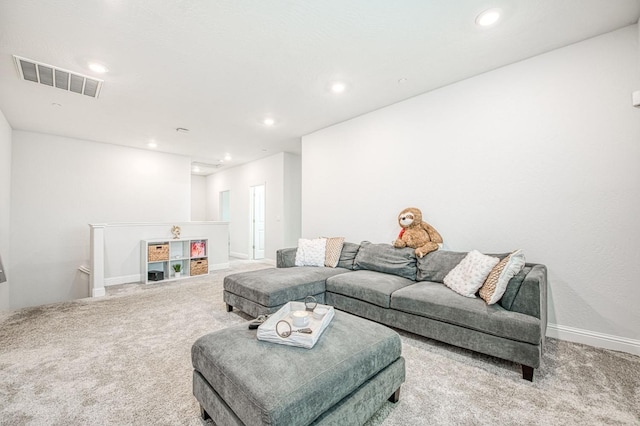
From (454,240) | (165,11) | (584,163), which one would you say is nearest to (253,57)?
(165,11)

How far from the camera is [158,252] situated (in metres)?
5.09

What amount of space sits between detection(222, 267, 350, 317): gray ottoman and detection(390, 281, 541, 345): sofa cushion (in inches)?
36.5

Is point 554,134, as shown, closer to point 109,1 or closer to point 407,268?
point 407,268

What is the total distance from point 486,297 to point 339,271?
172 cm

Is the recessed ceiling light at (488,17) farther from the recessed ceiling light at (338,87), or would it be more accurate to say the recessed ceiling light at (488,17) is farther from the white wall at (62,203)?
the white wall at (62,203)

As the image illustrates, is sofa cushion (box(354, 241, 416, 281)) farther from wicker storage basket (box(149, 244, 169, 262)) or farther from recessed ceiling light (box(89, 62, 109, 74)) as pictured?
wicker storage basket (box(149, 244, 169, 262))

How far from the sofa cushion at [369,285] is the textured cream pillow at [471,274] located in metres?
0.51

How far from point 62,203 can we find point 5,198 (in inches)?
34.5

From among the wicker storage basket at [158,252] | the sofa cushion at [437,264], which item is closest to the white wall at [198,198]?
the wicker storage basket at [158,252]

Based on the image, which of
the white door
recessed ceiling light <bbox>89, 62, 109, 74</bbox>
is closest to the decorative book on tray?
A: recessed ceiling light <bbox>89, 62, 109, 74</bbox>

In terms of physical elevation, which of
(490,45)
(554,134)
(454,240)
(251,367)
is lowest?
(251,367)

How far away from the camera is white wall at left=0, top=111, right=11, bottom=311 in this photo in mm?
4043

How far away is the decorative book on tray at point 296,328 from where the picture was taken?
1462mm

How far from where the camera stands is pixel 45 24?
86.8 inches
